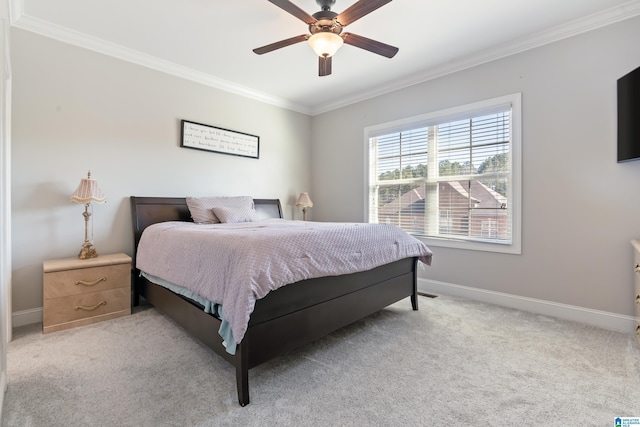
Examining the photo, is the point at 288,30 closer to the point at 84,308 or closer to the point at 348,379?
the point at 348,379

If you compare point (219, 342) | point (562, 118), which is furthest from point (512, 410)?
point (562, 118)

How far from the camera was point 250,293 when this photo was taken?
144 centimetres

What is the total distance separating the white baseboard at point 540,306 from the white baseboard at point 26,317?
12.6 ft

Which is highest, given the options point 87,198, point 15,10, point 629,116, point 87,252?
point 15,10

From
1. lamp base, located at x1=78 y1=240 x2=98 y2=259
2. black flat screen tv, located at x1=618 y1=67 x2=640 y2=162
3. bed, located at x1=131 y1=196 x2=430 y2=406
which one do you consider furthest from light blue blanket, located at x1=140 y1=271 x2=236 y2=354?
black flat screen tv, located at x1=618 y1=67 x2=640 y2=162

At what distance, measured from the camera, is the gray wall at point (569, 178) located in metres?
2.36

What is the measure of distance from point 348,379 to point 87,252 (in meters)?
2.53

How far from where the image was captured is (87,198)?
8.32ft

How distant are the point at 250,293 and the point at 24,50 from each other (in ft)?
9.88

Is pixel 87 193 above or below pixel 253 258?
above

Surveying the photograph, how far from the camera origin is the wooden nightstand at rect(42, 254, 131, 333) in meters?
2.30

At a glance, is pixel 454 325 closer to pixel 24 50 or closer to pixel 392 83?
pixel 392 83

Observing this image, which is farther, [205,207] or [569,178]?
[205,207]

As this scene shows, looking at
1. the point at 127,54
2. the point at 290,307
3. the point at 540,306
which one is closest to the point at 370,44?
the point at 290,307
